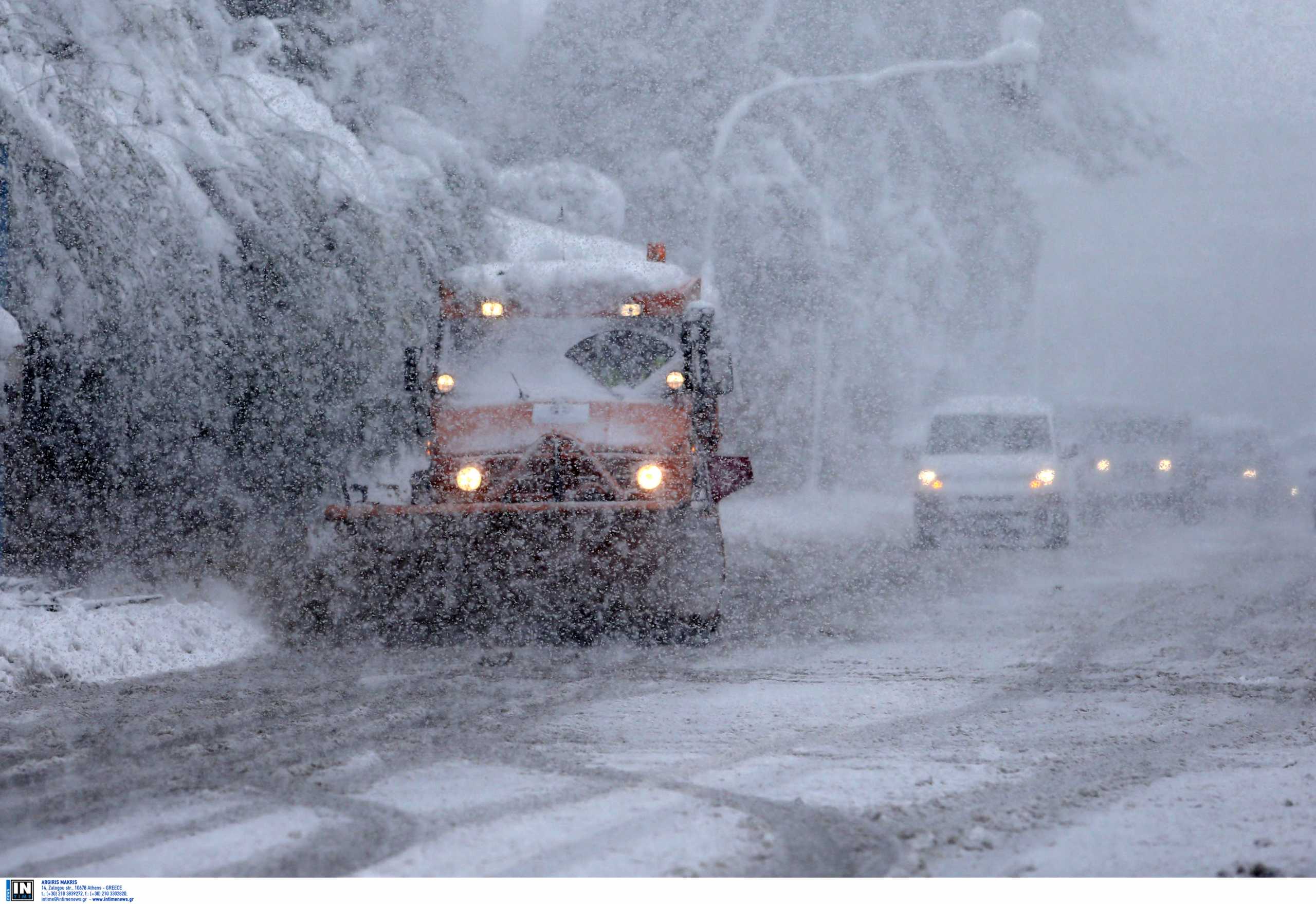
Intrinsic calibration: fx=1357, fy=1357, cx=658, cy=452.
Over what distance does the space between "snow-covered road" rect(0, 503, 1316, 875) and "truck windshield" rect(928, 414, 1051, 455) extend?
7.22 metres

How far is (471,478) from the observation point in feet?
28.0

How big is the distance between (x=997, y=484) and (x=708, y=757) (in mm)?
11536

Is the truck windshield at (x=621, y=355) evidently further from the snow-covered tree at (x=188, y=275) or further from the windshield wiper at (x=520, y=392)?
the snow-covered tree at (x=188, y=275)

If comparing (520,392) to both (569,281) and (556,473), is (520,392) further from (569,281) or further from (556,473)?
(569,281)

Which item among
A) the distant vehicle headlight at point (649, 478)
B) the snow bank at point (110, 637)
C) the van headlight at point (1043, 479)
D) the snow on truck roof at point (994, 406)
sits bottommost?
the snow bank at point (110, 637)

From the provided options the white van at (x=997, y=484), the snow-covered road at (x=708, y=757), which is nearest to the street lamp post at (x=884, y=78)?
the white van at (x=997, y=484)

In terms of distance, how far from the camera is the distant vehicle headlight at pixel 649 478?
27.8 feet

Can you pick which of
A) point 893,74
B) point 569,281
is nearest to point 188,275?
point 569,281

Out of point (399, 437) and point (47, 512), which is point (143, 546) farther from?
point (399, 437)

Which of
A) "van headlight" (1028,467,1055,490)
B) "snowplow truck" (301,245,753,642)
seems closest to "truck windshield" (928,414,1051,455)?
"van headlight" (1028,467,1055,490)

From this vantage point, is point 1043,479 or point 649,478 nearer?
point 649,478

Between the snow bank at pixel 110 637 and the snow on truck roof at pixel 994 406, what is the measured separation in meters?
10.6

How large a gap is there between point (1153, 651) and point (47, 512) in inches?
294
